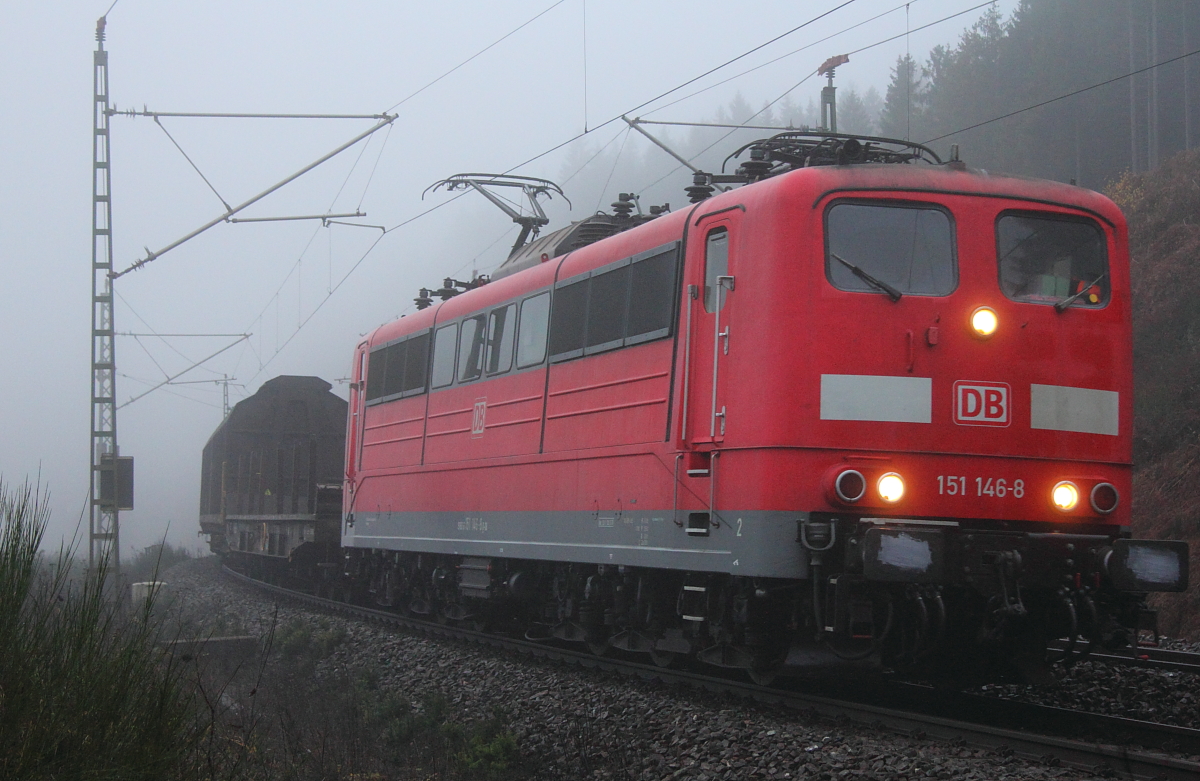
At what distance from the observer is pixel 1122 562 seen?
6.82 metres

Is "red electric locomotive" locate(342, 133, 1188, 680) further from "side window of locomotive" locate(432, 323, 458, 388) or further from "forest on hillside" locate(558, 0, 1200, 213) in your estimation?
"forest on hillside" locate(558, 0, 1200, 213)

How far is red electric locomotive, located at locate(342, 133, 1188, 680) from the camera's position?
7043 millimetres

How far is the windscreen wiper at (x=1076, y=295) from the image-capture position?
24.8 feet

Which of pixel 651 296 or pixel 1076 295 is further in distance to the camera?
pixel 651 296

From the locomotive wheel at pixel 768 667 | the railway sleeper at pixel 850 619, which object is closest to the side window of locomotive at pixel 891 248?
the railway sleeper at pixel 850 619

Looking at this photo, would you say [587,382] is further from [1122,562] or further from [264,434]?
[264,434]

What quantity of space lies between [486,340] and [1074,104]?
1676 inches

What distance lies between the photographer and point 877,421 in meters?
7.19

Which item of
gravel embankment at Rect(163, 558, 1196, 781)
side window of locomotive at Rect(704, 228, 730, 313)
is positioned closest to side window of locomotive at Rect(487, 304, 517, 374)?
gravel embankment at Rect(163, 558, 1196, 781)

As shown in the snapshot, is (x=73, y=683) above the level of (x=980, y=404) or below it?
below

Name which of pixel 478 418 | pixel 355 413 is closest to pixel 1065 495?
pixel 478 418

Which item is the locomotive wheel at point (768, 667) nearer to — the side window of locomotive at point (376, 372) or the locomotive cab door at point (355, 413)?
the side window of locomotive at point (376, 372)

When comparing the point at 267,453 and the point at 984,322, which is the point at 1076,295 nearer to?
the point at 984,322

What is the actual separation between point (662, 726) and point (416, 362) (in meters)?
7.43
